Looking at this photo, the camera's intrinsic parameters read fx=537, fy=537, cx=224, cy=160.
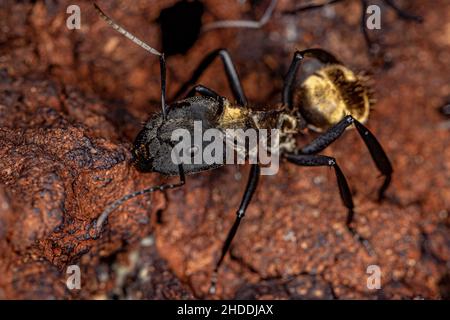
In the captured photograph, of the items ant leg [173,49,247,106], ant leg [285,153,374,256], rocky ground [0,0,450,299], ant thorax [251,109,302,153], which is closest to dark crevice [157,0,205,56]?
rocky ground [0,0,450,299]

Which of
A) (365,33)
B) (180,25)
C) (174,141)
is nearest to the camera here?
(174,141)

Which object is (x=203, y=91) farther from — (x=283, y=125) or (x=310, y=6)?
(x=310, y=6)

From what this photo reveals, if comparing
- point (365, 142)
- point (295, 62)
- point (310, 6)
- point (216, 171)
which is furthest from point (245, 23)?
point (365, 142)

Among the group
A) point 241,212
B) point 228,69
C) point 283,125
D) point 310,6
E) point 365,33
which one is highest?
point 310,6

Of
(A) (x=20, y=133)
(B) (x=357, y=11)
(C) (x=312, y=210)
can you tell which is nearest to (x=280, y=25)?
(B) (x=357, y=11)

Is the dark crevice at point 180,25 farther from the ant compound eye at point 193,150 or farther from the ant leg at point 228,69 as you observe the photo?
the ant compound eye at point 193,150

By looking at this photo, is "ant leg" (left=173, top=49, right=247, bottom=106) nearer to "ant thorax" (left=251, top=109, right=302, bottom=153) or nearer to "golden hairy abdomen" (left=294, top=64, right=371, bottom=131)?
"ant thorax" (left=251, top=109, right=302, bottom=153)
